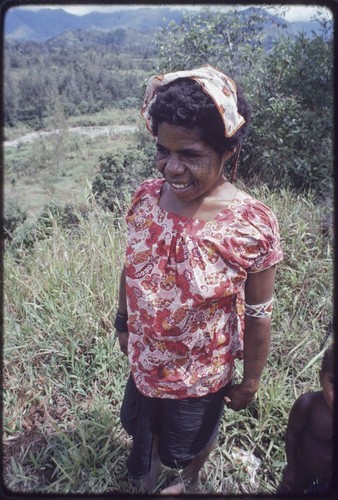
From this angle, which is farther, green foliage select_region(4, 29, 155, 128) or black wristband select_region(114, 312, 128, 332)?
green foliage select_region(4, 29, 155, 128)

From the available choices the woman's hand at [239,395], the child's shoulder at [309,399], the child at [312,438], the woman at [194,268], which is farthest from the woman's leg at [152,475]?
the child's shoulder at [309,399]

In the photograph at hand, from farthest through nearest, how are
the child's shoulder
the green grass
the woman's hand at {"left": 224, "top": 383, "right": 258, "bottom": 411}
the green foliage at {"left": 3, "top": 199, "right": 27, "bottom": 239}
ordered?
1. the green grass
2. the green foliage at {"left": 3, "top": 199, "right": 27, "bottom": 239}
3. the woman's hand at {"left": 224, "top": 383, "right": 258, "bottom": 411}
4. the child's shoulder

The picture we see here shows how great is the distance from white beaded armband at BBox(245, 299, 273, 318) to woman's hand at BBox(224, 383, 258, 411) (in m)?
0.29

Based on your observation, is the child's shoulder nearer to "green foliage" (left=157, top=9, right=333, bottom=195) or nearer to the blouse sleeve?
the blouse sleeve

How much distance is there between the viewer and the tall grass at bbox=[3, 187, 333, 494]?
1.73m

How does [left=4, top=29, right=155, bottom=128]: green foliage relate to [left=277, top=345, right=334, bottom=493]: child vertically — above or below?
below

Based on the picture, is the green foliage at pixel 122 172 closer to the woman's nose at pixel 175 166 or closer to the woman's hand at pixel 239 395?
the woman's hand at pixel 239 395

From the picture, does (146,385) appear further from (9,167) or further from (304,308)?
(9,167)

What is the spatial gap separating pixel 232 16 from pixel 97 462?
485cm

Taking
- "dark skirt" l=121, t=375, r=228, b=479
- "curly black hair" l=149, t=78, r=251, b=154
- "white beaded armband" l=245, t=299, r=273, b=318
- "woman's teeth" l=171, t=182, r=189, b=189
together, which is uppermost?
"curly black hair" l=149, t=78, r=251, b=154

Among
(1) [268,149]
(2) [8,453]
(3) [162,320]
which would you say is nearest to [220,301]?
(3) [162,320]

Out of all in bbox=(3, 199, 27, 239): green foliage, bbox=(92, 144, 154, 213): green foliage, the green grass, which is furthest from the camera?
the green grass

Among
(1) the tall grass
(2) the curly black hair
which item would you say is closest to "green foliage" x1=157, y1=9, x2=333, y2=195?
(1) the tall grass

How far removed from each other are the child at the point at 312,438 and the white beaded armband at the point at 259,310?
196 millimetres
